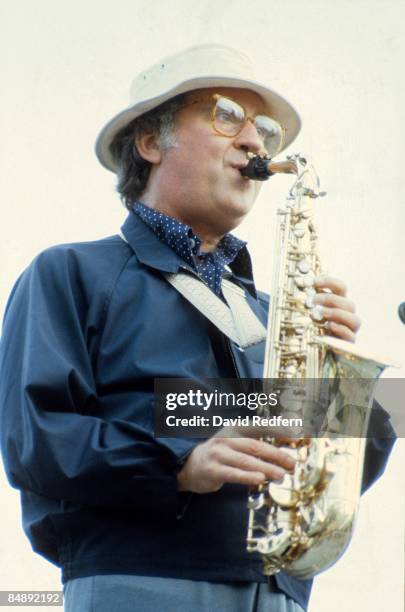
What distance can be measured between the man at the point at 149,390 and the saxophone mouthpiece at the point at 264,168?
0.03 m

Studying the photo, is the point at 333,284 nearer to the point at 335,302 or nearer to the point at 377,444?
the point at 335,302

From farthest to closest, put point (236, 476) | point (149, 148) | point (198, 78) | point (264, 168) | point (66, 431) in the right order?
point (149, 148) → point (198, 78) → point (264, 168) → point (66, 431) → point (236, 476)

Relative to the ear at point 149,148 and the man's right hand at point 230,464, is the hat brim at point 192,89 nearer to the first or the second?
the ear at point 149,148

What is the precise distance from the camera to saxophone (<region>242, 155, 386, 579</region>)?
2314 mm

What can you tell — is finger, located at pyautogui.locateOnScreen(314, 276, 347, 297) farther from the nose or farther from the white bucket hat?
the white bucket hat

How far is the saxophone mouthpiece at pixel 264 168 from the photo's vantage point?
2.77m

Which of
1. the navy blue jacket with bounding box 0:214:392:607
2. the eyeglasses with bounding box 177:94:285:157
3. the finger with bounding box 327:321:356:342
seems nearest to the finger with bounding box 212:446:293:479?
the navy blue jacket with bounding box 0:214:392:607

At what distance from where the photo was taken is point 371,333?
400 centimetres

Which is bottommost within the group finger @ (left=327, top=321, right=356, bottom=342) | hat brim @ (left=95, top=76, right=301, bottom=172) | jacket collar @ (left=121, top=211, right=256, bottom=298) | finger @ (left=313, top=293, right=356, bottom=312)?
finger @ (left=327, top=321, right=356, bottom=342)

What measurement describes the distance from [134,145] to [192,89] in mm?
252

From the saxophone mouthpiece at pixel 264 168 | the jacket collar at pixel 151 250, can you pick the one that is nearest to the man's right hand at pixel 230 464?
the jacket collar at pixel 151 250

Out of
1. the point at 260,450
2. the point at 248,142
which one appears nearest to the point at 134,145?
the point at 248,142

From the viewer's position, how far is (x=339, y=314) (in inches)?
96.3

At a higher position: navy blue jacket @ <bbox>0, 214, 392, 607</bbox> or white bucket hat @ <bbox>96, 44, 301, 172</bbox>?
white bucket hat @ <bbox>96, 44, 301, 172</bbox>
